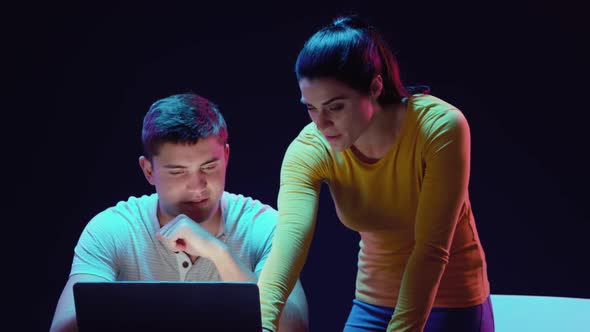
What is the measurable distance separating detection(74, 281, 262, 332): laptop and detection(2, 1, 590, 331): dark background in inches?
57.6

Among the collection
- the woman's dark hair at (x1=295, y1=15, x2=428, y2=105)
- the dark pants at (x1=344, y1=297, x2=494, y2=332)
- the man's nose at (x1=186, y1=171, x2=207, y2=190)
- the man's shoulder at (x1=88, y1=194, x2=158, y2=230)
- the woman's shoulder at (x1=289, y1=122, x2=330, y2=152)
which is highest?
the woman's dark hair at (x1=295, y1=15, x2=428, y2=105)

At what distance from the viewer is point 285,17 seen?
9.32 ft

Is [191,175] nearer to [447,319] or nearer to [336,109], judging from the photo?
[336,109]

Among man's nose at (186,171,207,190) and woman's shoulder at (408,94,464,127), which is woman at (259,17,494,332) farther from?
man's nose at (186,171,207,190)

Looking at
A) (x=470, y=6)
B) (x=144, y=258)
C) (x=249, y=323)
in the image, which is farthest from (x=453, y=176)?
(x=470, y=6)

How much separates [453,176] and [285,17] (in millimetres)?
1404

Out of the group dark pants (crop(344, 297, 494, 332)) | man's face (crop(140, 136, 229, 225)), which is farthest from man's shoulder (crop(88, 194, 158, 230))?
dark pants (crop(344, 297, 494, 332))

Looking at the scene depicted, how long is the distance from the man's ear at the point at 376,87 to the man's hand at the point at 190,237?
65cm

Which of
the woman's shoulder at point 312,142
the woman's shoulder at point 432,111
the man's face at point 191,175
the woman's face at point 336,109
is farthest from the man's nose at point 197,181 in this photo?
the woman's shoulder at point 432,111

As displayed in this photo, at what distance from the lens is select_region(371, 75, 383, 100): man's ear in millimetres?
1671

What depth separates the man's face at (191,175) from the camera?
6.97 ft

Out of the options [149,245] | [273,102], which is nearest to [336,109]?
[149,245]

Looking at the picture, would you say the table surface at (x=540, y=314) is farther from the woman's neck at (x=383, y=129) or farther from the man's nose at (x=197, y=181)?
the man's nose at (x=197, y=181)

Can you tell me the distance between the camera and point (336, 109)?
164 centimetres
